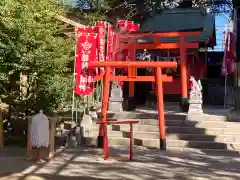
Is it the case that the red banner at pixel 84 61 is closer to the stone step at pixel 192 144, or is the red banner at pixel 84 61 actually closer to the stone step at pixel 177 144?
the stone step at pixel 177 144

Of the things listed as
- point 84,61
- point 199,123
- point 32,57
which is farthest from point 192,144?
point 32,57

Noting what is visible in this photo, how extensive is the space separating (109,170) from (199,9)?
44.2 ft

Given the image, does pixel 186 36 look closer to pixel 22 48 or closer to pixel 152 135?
pixel 152 135

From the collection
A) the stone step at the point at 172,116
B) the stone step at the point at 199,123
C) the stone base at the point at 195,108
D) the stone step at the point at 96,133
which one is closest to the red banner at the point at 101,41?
the stone step at the point at 96,133

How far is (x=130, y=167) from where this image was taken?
30.0 ft

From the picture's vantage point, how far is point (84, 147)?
12.3 meters

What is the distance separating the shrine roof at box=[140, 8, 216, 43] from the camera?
18.7 metres

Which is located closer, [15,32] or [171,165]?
[171,165]

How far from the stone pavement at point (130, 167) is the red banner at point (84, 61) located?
A: 2010 millimetres

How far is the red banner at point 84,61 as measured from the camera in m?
12.4

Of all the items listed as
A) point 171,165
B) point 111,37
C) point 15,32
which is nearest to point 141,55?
point 111,37

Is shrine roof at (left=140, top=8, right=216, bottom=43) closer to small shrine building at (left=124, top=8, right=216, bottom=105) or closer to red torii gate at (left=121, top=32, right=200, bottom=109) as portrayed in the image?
small shrine building at (left=124, top=8, right=216, bottom=105)

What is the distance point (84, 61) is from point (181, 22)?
27.3 ft

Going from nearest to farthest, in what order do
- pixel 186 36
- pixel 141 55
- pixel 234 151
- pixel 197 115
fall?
pixel 234 151 → pixel 197 115 → pixel 186 36 → pixel 141 55
